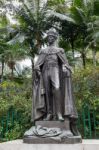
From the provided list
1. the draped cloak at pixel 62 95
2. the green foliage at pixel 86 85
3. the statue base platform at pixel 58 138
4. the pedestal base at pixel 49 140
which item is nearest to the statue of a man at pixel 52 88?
the draped cloak at pixel 62 95

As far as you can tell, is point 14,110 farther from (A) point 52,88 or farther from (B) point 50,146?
(B) point 50,146

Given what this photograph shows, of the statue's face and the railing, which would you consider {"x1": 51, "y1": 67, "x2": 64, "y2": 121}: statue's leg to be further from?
the railing

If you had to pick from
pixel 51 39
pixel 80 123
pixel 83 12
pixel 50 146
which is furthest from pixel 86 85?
pixel 83 12

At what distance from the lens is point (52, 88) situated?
5953 mm

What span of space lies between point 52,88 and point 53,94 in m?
0.14

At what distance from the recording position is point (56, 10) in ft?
59.8

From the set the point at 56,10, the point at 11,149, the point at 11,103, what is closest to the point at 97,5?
the point at 56,10

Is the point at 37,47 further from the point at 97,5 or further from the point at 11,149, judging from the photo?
the point at 11,149

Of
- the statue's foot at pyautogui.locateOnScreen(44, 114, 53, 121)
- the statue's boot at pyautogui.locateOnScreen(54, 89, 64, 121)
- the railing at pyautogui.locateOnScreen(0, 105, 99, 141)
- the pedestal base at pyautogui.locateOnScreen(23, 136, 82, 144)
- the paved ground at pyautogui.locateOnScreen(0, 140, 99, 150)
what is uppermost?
the statue's boot at pyautogui.locateOnScreen(54, 89, 64, 121)

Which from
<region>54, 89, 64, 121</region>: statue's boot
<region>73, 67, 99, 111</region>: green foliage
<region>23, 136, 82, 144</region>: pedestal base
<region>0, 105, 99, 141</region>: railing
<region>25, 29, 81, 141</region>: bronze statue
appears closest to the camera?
<region>23, 136, 82, 144</region>: pedestal base

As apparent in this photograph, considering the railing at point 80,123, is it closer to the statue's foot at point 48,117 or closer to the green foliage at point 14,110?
the green foliage at point 14,110

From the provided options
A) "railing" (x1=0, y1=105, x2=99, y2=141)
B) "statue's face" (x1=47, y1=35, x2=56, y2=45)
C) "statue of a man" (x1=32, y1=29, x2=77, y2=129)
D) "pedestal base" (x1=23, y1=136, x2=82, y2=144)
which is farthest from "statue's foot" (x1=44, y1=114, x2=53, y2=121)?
"railing" (x1=0, y1=105, x2=99, y2=141)

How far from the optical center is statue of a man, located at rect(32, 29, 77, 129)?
5.79 metres

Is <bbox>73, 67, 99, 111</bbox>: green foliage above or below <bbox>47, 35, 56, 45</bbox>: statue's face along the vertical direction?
below
